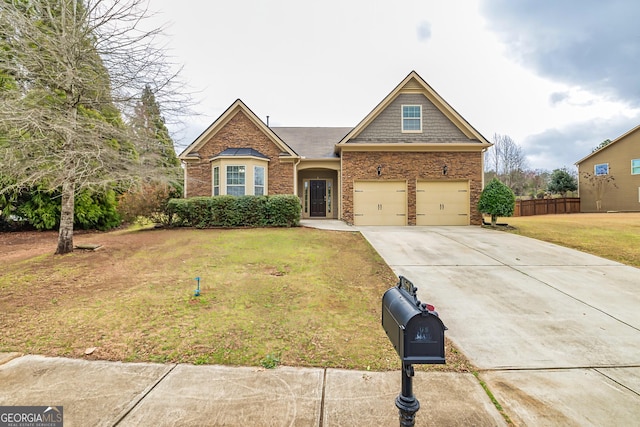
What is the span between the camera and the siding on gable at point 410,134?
13938 millimetres

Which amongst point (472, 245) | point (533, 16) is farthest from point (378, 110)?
point (472, 245)

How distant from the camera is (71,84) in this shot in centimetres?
683

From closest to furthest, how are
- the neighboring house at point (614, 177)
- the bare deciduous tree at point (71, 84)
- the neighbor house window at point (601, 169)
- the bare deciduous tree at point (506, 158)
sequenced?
the bare deciduous tree at point (71, 84), the neighboring house at point (614, 177), the neighbor house window at point (601, 169), the bare deciduous tree at point (506, 158)

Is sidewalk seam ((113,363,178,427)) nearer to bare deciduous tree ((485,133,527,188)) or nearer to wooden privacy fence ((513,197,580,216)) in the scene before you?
wooden privacy fence ((513,197,580,216))

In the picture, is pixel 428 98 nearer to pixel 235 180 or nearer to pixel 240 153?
pixel 240 153

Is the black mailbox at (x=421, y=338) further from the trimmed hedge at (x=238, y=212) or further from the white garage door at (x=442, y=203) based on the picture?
the white garage door at (x=442, y=203)

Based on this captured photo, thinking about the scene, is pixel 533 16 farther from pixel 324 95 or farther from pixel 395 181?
pixel 324 95

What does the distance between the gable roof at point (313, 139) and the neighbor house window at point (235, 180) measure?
3.56 meters

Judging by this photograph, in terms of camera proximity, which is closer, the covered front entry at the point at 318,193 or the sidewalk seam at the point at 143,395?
the sidewalk seam at the point at 143,395

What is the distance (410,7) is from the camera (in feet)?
34.6

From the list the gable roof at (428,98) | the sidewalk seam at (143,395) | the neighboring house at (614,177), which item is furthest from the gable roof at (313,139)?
the neighboring house at (614,177)

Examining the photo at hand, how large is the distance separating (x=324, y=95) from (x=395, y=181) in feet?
29.1

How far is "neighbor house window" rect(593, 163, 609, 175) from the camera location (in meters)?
22.4

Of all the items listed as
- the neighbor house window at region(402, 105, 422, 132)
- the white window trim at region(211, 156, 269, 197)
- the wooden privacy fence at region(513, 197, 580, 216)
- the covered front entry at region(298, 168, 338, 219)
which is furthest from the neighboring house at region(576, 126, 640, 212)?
the white window trim at region(211, 156, 269, 197)
